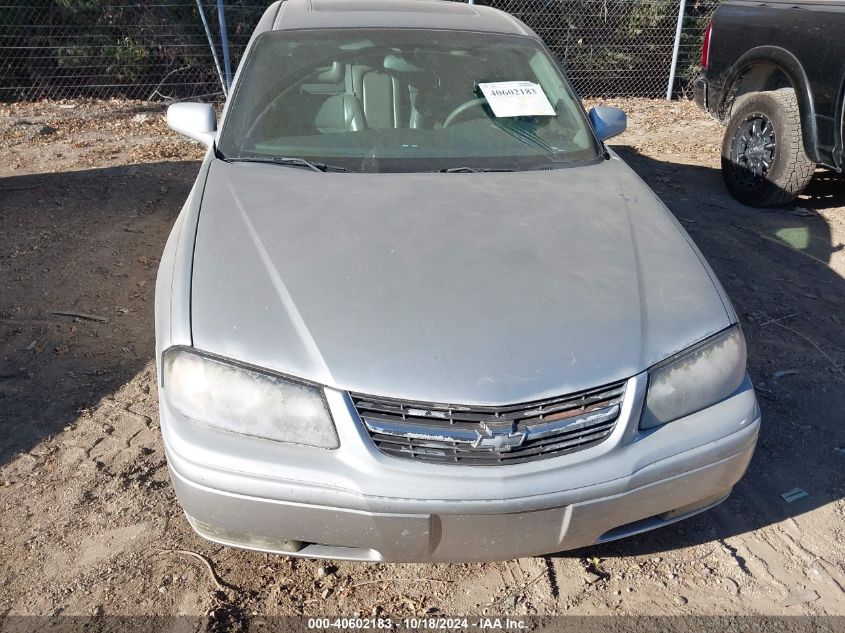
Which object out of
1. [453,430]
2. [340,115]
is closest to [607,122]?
[340,115]

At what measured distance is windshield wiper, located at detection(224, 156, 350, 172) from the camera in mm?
3142

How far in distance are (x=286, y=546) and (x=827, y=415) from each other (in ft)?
8.51

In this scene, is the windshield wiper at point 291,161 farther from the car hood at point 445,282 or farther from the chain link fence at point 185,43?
the chain link fence at point 185,43

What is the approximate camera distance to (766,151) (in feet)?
19.1

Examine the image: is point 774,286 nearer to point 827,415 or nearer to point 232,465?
point 827,415

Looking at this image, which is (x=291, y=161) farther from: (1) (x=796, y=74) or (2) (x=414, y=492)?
(1) (x=796, y=74)

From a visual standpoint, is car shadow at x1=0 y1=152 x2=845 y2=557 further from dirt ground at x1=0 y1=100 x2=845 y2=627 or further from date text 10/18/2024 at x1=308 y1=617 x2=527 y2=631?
date text 10/18/2024 at x1=308 y1=617 x2=527 y2=631

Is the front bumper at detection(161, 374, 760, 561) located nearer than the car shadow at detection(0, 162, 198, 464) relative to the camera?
Yes

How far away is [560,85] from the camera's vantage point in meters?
3.72

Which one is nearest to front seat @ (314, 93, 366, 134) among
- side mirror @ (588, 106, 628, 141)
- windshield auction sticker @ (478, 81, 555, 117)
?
windshield auction sticker @ (478, 81, 555, 117)

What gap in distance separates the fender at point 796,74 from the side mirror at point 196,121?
13.5 ft

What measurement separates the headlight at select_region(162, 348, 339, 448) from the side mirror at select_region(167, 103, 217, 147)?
1.68 metres

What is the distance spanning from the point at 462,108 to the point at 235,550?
2.14 m

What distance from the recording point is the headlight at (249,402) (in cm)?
208
